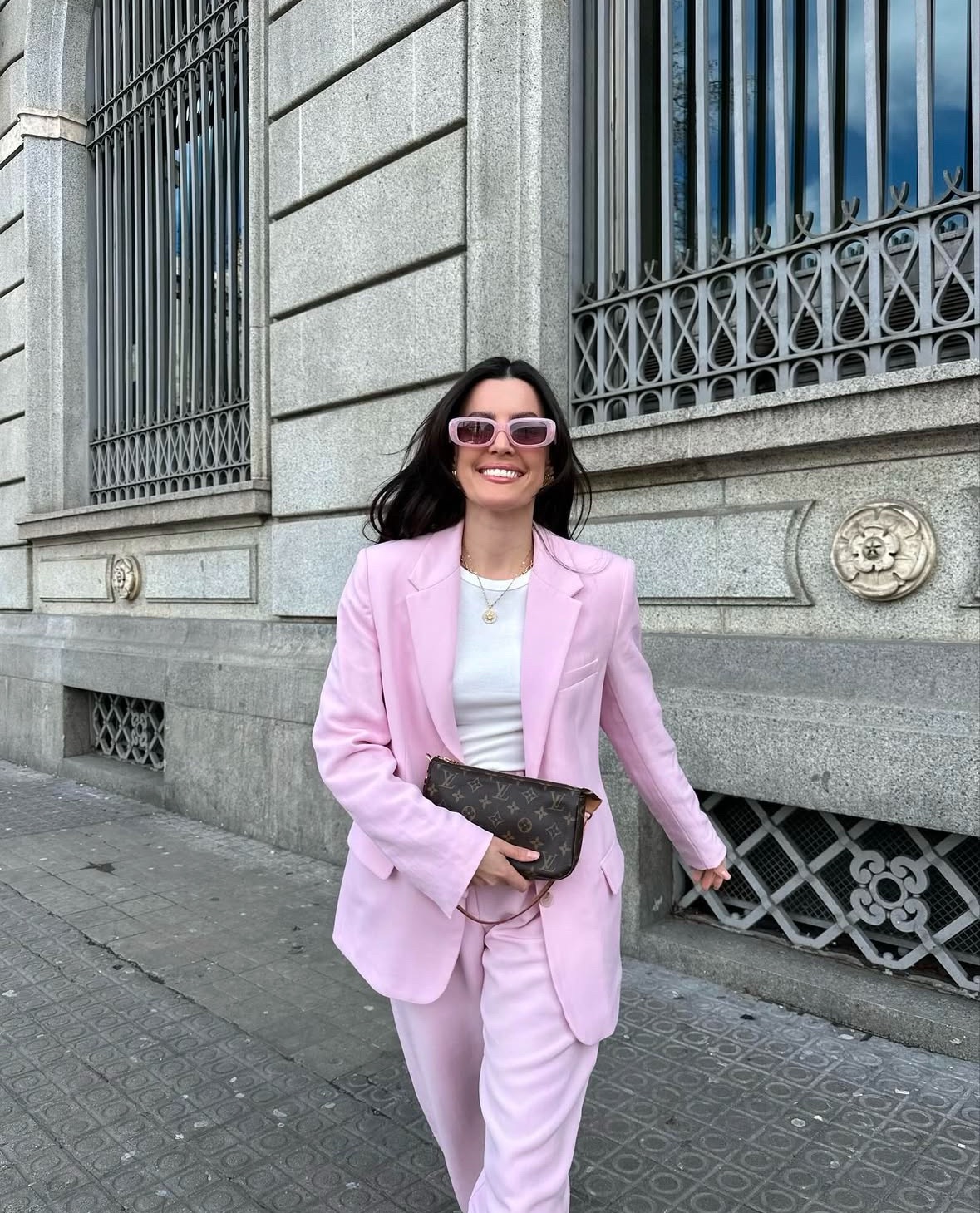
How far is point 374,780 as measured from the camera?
1876 mm

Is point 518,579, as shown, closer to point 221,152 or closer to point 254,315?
point 254,315

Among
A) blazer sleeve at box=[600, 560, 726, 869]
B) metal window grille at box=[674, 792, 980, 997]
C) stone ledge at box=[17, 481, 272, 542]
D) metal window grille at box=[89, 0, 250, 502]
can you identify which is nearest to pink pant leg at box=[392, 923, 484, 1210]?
blazer sleeve at box=[600, 560, 726, 869]

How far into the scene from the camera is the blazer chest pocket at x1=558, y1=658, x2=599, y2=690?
1962 mm

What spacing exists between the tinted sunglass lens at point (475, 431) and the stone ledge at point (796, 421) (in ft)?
6.90

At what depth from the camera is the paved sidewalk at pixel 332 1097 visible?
2602mm

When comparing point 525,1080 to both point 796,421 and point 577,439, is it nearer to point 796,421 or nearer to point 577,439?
point 796,421

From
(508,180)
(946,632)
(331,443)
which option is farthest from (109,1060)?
(508,180)

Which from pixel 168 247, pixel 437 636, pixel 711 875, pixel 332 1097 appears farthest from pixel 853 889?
pixel 168 247

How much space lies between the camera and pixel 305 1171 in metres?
2.68

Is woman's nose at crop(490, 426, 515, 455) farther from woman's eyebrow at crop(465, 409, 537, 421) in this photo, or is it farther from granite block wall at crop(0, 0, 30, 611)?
granite block wall at crop(0, 0, 30, 611)

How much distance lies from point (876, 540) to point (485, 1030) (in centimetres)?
244

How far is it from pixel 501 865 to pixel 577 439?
3008 millimetres

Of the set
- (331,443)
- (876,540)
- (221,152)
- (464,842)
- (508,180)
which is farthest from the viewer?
(221,152)

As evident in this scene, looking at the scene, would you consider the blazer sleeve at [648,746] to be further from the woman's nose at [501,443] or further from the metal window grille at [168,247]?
the metal window grille at [168,247]
